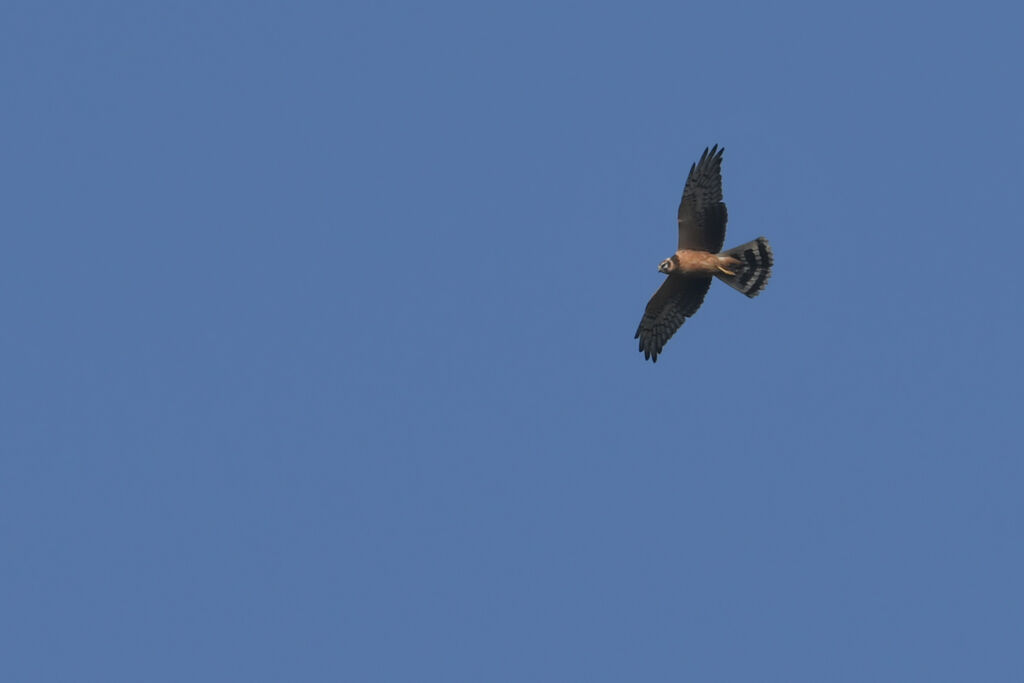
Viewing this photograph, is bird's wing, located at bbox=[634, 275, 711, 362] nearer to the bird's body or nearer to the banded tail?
the bird's body

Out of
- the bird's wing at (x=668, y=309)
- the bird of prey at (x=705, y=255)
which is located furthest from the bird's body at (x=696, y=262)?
the bird's wing at (x=668, y=309)

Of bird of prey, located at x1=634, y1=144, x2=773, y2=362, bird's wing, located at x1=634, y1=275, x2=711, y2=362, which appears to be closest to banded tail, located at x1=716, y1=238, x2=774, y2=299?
bird of prey, located at x1=634, y1=144, x2=773, y2=362

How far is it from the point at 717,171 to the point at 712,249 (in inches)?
67.8

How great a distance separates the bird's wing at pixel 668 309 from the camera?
40.2 metres

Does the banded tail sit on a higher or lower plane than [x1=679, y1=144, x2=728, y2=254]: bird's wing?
lower

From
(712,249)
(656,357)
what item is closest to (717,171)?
(712,249)

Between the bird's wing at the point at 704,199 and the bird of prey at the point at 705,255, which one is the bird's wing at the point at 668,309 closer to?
the bird of prey at the point at 705,255

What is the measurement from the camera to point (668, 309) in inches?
1602

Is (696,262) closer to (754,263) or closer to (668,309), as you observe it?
(754,263)

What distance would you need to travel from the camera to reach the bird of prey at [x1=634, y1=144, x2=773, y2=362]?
1512 inches

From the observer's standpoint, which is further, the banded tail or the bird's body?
the banded tail

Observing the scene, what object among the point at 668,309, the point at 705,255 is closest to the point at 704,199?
the point at 705,255

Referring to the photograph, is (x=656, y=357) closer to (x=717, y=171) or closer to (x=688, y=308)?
(x=688, y=308)

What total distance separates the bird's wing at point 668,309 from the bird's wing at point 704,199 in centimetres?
154
